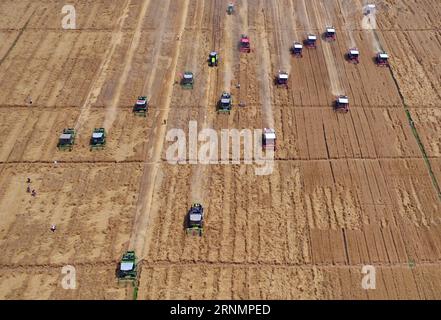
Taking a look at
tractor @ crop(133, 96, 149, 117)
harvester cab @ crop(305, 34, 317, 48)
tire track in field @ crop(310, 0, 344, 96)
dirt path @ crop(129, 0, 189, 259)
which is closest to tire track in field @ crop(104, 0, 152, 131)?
tractor @ crop(133, 96, 149, 117)

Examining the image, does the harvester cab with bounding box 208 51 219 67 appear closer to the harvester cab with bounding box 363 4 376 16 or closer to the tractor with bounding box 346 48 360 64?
the tractor with bounding box 346 48 360 64

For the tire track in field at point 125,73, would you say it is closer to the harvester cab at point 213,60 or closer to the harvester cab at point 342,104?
the harvester cab at point 213,60

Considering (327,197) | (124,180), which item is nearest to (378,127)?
(327,197)

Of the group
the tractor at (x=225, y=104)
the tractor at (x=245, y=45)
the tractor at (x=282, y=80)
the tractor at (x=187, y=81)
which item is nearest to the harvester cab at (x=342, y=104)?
the tractor at (x=282, y=80)

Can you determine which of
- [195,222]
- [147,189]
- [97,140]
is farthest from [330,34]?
[195,222]

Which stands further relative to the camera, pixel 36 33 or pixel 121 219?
pixel 36 33

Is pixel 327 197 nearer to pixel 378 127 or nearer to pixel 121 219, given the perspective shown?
pixel 378 127

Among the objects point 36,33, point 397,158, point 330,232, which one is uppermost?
point 36,33
